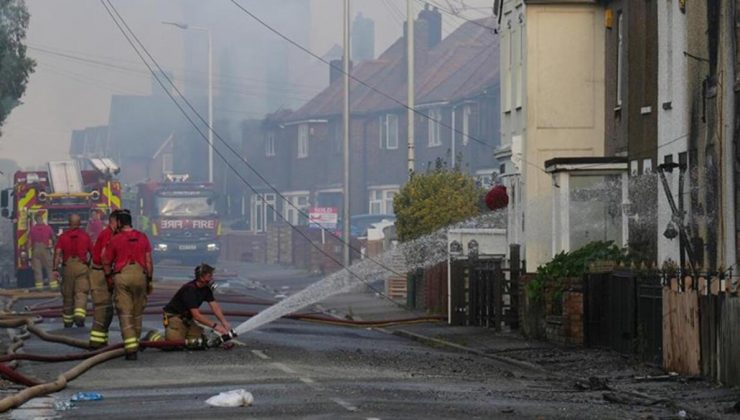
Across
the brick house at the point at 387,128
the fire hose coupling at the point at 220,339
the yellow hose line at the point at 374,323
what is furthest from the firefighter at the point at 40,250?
the brick house at the point at 387,128

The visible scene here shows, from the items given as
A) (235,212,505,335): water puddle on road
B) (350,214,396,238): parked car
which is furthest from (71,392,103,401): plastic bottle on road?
(350,214,396,238): parked car

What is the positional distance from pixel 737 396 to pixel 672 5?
9965 millimetres

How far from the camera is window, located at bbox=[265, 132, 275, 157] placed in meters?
90.9

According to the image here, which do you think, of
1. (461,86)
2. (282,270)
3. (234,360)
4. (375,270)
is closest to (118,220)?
(234,360)

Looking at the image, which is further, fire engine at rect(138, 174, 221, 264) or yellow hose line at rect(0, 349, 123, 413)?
fire engine at rect(138, 174, 221, 264)

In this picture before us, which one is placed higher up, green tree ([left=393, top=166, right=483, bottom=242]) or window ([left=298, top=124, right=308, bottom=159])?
window ([left=298, top=124, right=308, bottom=159])

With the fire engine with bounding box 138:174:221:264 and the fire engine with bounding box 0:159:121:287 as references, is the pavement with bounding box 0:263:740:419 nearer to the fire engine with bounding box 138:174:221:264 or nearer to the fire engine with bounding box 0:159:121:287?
→ the fire engine with bounding box 0:159:121:287

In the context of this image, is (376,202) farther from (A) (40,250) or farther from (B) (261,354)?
(B) (261,354)

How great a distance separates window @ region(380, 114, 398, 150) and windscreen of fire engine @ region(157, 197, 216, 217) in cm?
1304

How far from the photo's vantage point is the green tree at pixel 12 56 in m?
48.3

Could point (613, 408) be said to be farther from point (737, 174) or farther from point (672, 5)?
point (672, 5)

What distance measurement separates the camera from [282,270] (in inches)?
2584

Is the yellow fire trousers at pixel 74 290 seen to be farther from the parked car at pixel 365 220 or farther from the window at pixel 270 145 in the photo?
the window at pixel 270 145

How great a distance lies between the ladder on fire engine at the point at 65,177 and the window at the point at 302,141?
124 feet
